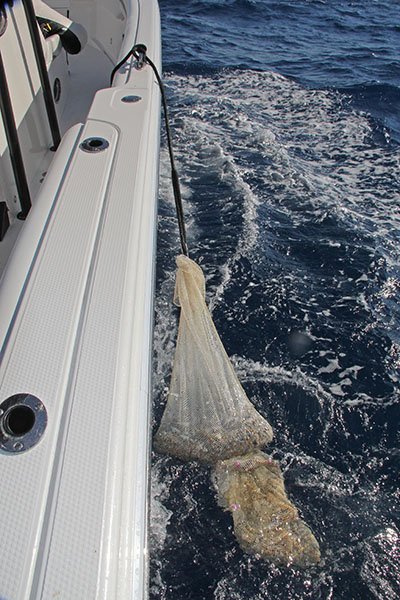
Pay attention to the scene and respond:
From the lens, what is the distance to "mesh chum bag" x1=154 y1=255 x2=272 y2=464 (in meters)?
2.11

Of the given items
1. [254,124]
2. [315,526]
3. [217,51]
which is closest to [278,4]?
[217,51]

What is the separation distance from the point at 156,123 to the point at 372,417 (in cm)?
196

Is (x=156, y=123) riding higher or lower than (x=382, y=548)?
higher

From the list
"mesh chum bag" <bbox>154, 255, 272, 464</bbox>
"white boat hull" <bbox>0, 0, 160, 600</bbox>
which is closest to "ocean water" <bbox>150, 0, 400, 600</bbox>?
"mesh chum bag" <bbox>154, 255, 272, 464</bbox>

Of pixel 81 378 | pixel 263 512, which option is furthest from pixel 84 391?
pixel 263 512

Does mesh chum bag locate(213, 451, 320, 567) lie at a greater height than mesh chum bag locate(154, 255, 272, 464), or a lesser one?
lesser

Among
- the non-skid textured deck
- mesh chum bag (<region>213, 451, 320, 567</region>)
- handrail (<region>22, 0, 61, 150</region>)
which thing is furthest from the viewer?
handrail (<region>22, 0, 61, 150</region>)

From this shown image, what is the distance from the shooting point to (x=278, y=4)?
11125mm

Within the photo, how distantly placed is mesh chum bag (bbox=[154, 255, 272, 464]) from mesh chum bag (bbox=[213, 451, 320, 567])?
85 mm

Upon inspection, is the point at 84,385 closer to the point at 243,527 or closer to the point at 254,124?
the point at 243,527

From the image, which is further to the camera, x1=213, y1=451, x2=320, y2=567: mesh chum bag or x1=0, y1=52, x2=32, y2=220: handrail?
x1=0, y1=52, x2=32, y2=220: handrail

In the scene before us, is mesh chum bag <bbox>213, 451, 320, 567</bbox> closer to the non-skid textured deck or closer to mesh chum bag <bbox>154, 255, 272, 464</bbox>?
mesh chum bag <bbox>154, 255, 272, 464</bbox>

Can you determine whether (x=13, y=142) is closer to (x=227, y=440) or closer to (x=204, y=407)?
(x=204, y=407)

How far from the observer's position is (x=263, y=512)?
2123mm
